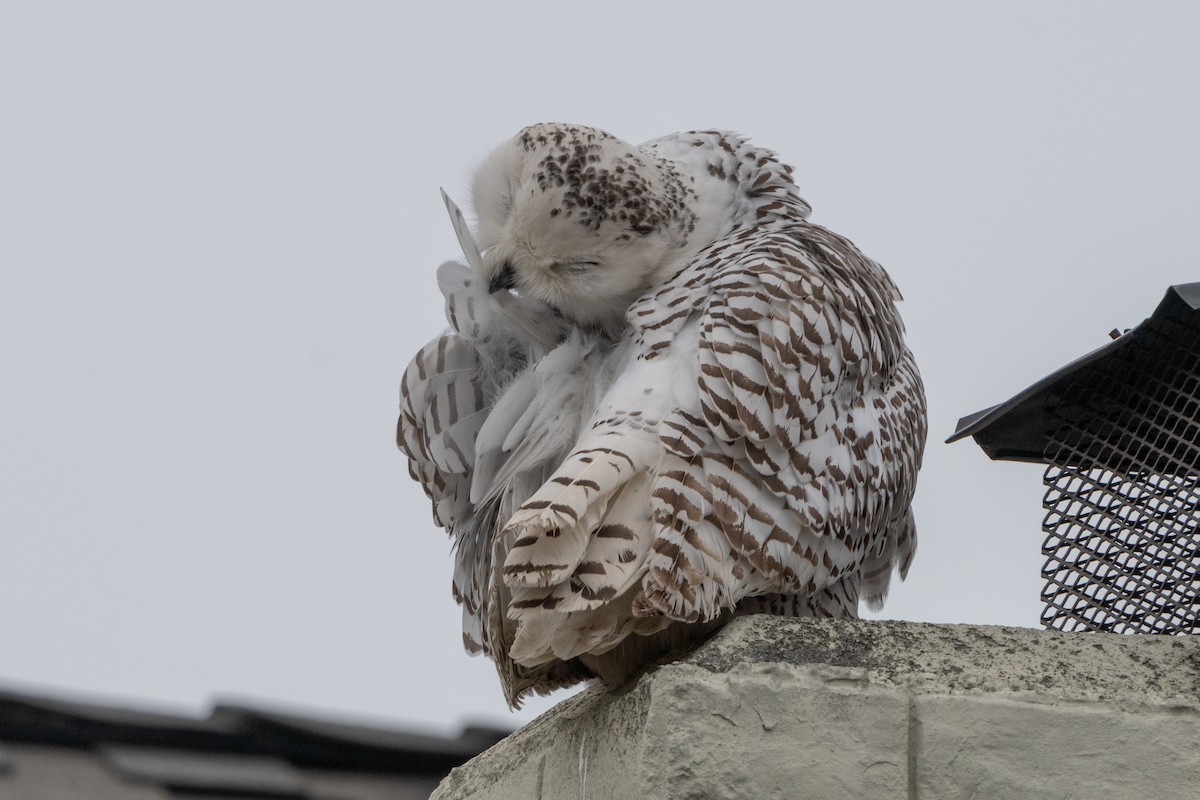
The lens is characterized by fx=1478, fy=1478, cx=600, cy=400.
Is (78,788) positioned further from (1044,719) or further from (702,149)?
(1044,719)

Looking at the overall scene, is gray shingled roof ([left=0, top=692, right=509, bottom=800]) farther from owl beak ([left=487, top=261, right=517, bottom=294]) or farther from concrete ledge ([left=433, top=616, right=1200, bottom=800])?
concrete ledge ([left=433, top=616, right=1200, bottom=800])

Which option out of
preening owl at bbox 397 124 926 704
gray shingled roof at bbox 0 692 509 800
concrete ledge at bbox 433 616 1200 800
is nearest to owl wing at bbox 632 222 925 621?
preening owl at bbox 397 124 926 704

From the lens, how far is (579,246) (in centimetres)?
253

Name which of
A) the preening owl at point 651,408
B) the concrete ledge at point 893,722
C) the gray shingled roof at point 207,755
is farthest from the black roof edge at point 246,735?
the concrete ledge at point 893,722

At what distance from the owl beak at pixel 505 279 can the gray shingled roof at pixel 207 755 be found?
2120 millimetres

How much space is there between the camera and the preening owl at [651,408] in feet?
7.28

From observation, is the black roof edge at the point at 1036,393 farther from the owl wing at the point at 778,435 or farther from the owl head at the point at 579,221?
the owl head at the point at 579,221

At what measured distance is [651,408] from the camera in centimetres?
236

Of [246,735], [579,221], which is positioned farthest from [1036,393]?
[246,735]

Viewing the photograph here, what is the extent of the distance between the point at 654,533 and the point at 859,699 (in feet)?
1.25

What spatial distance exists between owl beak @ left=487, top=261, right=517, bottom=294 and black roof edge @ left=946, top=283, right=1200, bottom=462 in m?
0.89

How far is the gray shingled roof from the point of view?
4.05m

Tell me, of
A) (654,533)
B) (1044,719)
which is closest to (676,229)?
(654,533)

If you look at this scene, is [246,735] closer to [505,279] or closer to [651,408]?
[505,279]
